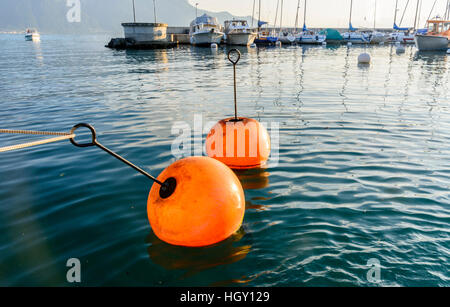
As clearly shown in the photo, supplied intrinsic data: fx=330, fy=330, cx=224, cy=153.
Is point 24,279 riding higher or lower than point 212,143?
lower

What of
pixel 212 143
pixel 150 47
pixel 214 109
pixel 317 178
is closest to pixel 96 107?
pixel 214 109

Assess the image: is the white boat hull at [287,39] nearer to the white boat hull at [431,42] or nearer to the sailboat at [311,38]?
the sailboat at [311,38]

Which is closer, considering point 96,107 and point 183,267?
point 183,267

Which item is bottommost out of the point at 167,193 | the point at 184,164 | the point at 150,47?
the point at 167,193

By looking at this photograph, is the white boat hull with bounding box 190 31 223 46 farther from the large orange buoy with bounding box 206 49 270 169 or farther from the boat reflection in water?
→ the boat reflection in water

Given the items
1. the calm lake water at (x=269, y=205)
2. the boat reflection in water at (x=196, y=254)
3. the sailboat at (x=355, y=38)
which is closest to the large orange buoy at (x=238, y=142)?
the calm lake water at (x=269, y=205)

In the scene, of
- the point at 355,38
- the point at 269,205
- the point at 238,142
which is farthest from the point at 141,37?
the point at 269,205

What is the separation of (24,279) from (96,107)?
35.9 feet

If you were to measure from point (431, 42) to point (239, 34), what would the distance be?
34.8m

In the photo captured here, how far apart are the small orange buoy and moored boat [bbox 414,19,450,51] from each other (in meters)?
54.7

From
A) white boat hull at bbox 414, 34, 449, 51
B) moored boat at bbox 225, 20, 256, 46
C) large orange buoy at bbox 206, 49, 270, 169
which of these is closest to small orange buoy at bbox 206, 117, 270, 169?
large orange buoy at bbox 206, 49, 270, 169

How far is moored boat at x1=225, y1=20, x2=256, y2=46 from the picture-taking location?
68975mm

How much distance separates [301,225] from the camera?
493 centimetres
